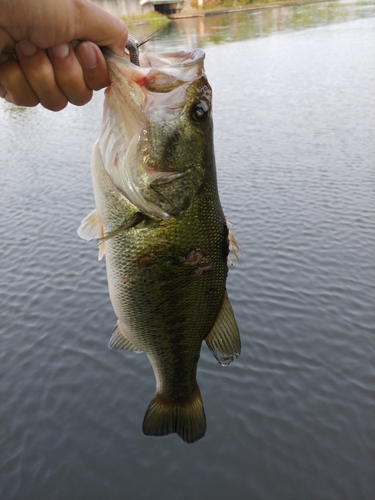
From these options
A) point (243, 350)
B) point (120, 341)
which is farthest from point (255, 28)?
point (120, 341)

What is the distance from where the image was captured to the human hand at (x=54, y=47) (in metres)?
1.41

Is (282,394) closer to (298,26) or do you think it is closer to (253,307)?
(253,307)

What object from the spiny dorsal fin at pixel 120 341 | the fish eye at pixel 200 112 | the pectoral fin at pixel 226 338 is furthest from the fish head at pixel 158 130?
the spiny dorsal fin at pixel 120 341

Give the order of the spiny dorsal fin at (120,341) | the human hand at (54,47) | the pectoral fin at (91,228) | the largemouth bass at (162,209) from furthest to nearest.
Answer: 1. the spiny dorsal fin at (120,341)
2. the pectoral fin at (91,228)
3. the largemouth bass at (162,209)
4. the human hand at (54,47)

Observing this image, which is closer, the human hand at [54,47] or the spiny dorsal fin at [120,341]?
the human hand at [54,47]

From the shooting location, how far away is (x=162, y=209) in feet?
5.84

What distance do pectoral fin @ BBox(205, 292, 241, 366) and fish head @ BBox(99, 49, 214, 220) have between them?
55cm

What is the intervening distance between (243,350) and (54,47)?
5441 millimetres

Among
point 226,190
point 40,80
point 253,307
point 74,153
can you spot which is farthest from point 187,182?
point 74,153

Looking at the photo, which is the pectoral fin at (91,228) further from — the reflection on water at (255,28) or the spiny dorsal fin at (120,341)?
the reflection on water at (255,28)

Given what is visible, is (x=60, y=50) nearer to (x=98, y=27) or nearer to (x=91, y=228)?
(x=98, y=27)

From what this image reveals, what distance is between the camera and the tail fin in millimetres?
2236

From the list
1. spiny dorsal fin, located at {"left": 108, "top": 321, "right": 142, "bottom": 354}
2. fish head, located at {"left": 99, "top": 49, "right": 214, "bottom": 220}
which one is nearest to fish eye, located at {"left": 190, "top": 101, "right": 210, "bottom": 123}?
fish head, located at {"left": 99, "top": 49, "right": 214, "bottom": 220}

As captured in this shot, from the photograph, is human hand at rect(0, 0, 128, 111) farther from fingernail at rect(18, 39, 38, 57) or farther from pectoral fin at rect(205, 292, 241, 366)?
pectoral fin at rect(205, 292, 241, 366)
